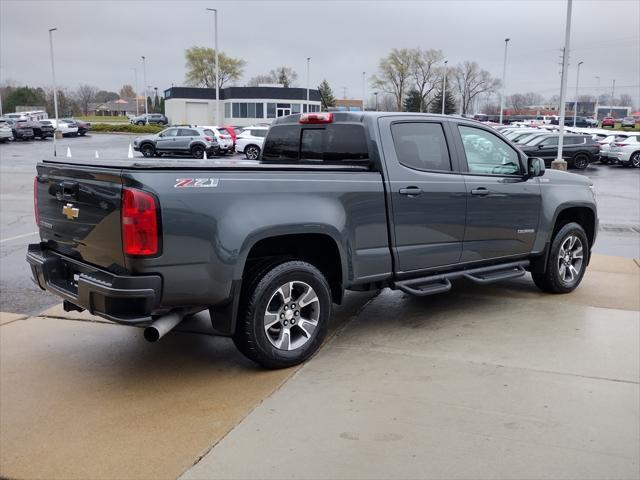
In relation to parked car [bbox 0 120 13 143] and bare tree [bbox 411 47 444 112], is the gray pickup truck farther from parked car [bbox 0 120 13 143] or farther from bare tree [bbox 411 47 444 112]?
bare tree [bbox 411 47 444 112]

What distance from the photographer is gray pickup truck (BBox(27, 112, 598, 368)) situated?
397 centimetres

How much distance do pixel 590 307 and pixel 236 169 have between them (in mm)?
4200

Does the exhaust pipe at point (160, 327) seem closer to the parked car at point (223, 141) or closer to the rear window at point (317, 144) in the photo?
the rear window at point (317, 144)


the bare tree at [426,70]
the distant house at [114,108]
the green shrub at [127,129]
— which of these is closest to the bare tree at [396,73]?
the bare tree at [426,70]

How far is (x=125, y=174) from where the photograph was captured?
3883mm

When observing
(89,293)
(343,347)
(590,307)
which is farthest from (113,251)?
(590,307)

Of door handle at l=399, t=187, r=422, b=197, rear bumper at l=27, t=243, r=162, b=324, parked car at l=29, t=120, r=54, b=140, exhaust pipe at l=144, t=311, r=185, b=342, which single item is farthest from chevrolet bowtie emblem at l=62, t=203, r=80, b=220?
parked car at l=29, t=120, r=54, b=140

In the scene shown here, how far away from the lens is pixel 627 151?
31.9 metres

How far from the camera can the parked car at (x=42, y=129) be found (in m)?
48.0

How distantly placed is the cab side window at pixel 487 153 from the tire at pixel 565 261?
997mm

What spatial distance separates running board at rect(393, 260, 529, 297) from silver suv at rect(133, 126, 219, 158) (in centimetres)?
2786

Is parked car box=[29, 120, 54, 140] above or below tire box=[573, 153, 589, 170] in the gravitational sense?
above

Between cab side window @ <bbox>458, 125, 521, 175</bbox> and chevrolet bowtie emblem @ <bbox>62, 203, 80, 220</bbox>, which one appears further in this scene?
cab side window @ <bbox>458, 125, 521, 175</bbox>

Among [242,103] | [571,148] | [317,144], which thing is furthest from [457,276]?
[242,103]
